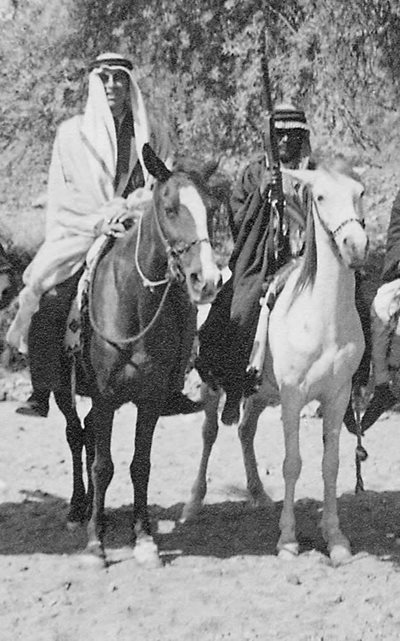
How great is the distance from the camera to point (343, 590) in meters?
5.34

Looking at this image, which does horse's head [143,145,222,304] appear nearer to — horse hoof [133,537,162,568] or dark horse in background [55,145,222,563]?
dark horse in background [55,145,222,563]

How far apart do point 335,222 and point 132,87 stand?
164cm

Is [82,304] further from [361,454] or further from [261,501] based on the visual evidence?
[261,501]

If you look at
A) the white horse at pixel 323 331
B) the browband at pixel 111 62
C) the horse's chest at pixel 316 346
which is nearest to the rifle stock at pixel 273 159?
the white horse at pixel 323 331

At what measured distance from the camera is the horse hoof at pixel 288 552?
5.85 m

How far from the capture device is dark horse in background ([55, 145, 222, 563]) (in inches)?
204

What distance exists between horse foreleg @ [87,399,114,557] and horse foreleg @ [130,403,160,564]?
0.51ft

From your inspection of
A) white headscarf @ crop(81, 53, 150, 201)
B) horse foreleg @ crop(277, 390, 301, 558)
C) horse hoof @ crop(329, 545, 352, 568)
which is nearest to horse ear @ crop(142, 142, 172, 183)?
white headscarf @ crop(81, 53, 150, 201)

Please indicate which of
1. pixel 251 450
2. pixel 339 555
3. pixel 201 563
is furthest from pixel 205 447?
pixel 339 555

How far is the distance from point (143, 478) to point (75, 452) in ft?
3.04

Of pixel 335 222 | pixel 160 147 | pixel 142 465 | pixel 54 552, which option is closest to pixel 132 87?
pixel 160 147

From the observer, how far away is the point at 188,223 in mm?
5148

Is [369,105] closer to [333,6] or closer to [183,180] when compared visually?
[333,6]

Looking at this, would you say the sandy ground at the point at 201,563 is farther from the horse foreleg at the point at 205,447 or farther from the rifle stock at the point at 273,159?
the rifle stock at the point at 273,159
